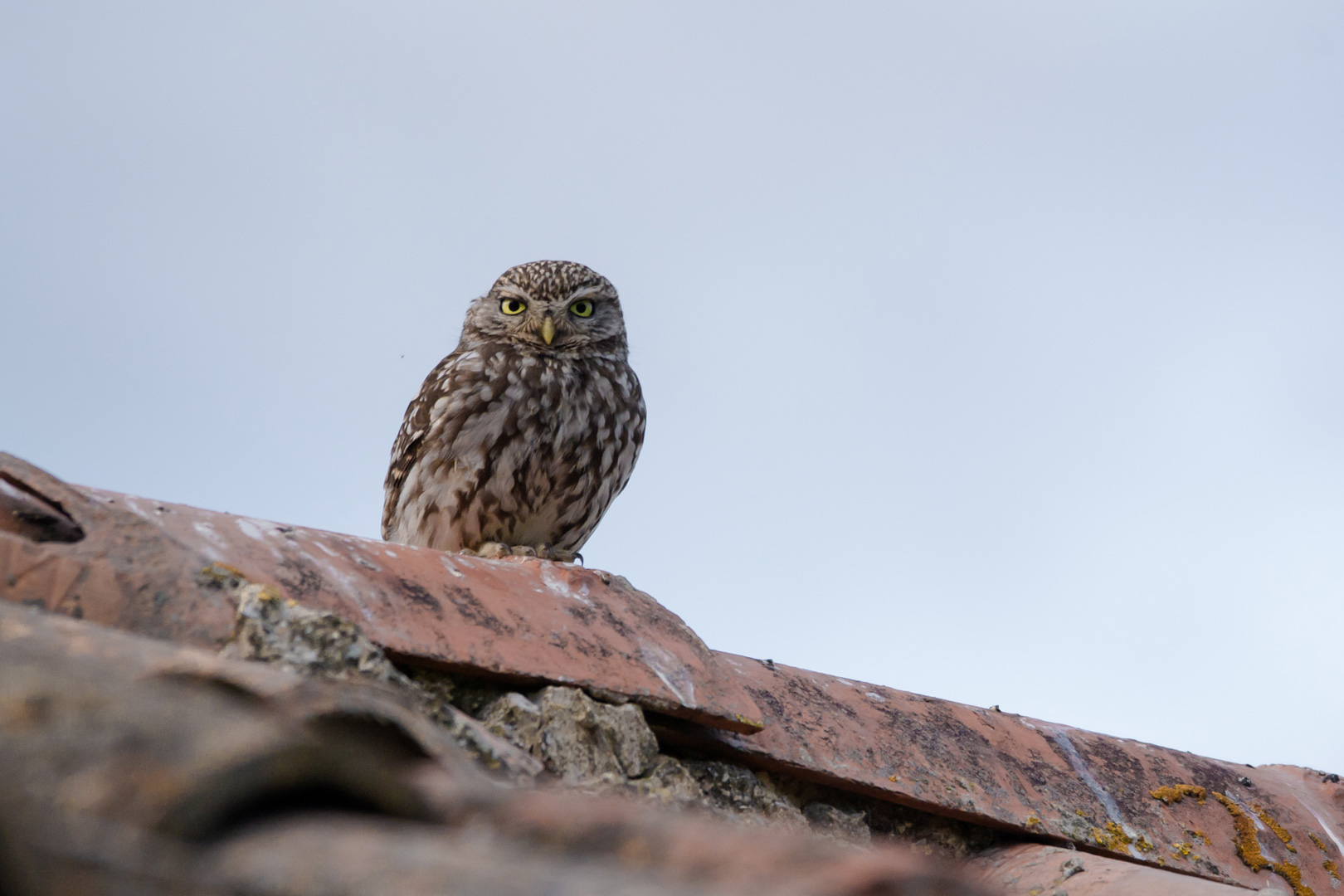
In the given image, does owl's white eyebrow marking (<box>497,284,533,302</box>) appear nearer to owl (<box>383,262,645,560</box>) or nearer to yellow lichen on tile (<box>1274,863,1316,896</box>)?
owl (<box>383,262,645,560</box>)

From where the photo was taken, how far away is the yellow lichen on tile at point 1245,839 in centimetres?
315

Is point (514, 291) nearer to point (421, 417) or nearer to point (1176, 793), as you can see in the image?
point (421, 417)

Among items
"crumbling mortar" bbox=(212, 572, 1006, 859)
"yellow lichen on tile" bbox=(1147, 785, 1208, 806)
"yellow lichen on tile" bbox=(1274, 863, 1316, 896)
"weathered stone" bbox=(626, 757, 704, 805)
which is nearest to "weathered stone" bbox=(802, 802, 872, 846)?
"crumbling mortar" bbox=(212, 572, 1006, 859)

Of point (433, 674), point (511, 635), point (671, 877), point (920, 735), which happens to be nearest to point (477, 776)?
point (671, 877)

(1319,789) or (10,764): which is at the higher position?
(1319,789)

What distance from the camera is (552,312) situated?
486 cm

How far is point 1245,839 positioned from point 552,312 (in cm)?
306

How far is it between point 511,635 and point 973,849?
4.20 ft

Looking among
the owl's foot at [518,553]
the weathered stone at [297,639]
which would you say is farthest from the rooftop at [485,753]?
the owl's foot at [518,553]

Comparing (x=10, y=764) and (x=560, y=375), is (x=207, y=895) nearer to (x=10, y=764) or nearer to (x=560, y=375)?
(x=10, y=764)

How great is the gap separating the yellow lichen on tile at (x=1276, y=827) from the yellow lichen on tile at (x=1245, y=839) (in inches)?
2.6

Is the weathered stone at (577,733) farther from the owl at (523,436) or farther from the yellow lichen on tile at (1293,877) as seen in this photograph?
the owl at (523,436)

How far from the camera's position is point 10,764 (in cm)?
76

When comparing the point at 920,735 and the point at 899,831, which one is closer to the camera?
the point at 899,831
